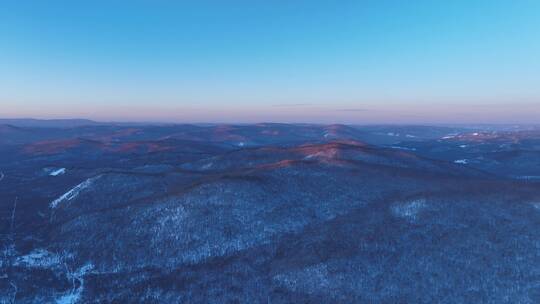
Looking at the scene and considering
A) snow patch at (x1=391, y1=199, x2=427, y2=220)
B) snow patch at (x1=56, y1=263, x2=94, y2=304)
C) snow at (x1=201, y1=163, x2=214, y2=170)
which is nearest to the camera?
snow patch at (x1=56, y1=263, x2=94, y2=304)

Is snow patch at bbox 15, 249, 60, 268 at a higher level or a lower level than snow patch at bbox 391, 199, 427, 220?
lower

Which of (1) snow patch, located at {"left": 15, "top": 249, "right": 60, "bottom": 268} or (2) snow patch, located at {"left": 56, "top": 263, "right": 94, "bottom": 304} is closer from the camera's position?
(2) snow patch, located at {"left": 56, "top": 263, "right": 94, "bottom": 304}

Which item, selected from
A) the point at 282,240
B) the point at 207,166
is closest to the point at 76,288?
the point at 282,240

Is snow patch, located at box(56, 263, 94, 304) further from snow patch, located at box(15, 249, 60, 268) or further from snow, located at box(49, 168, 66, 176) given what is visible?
snow, located at box(49, 168, 66, 176)

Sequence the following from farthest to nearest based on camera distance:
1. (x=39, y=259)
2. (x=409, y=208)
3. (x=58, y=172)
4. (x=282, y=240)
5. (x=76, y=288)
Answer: (x=58, y=172), (x=409, y=208), (x=282, y=240), (x=39, y=259), (x=76, y=288)

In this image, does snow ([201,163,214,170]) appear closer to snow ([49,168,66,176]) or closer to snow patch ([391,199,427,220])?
snow ([49,168,66,176])

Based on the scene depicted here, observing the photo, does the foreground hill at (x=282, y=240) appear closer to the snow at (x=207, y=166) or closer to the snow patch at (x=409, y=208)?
the snow patch at (x=409, y=208)

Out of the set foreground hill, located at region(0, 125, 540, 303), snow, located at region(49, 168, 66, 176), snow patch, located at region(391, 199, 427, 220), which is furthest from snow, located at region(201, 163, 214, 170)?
snow patch, located at region(391, 199, 427, 220)

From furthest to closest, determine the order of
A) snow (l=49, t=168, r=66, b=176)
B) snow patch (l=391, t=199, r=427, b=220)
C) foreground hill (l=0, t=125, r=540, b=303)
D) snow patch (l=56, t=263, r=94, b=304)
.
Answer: snow (l=49, t=168, r=66, b=176) < snow patch (l=391, t=199, r=427, b=220) < snow patch (l=56, t=263, r=94, b=304) < foreground hill (l=0, t=125, r=540, b=303)

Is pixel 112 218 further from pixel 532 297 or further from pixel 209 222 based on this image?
pixel 532 297

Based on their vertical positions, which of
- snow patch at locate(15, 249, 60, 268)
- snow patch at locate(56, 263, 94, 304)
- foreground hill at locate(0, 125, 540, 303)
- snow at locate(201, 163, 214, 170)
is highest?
snow at locate(201, 163, 214, 170)

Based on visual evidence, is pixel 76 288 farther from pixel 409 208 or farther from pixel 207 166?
pixel 207 166
